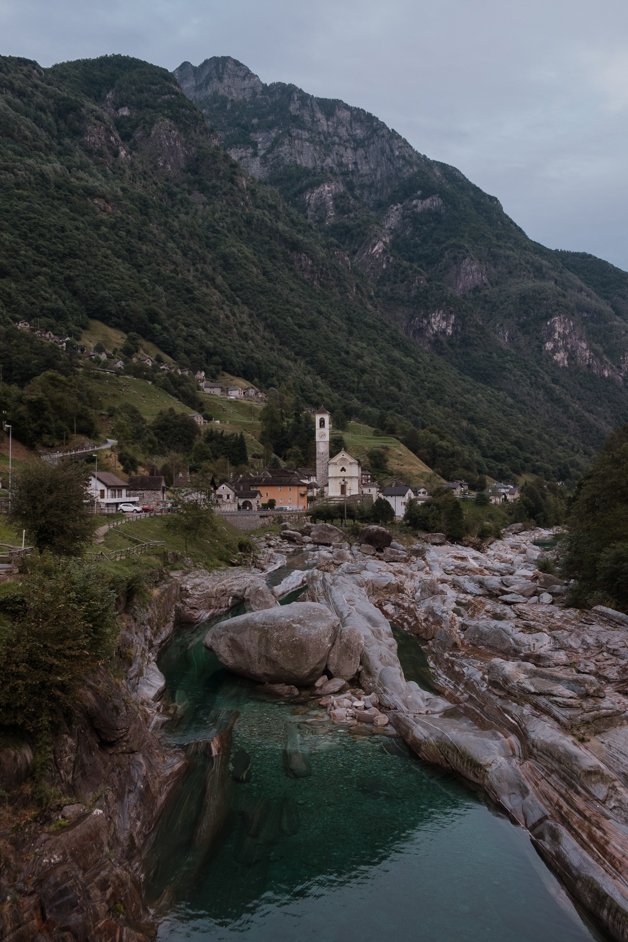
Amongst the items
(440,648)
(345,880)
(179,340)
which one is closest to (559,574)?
(440,648)

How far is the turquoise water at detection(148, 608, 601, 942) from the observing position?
46.3 ft

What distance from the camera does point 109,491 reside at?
224ft

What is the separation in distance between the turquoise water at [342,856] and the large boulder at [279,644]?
4967 millimetres

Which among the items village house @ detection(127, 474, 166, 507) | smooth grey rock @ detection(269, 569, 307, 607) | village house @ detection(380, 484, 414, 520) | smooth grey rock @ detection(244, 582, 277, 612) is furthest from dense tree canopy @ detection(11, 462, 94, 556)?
→ village house @ detection(380, 484, 414, 520)

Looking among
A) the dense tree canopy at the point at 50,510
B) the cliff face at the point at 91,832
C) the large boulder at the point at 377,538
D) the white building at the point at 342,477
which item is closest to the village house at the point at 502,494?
the white building at the point at 342,477

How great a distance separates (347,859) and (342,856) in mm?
187

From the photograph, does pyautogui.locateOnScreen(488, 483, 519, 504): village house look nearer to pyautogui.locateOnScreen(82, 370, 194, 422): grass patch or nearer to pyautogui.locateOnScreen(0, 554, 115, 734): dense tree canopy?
pyautogui.locateOnScreen(82, 370, 194, 422): grass patch

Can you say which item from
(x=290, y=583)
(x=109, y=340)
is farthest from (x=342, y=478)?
(x=109, y=340)

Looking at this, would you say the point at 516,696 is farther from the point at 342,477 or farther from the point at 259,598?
the point at 342,477

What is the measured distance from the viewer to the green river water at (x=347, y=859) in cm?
1408

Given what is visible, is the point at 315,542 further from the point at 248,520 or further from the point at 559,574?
the point at 559,574

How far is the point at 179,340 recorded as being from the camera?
17550 centimetres

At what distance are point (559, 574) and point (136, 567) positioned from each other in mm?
36642

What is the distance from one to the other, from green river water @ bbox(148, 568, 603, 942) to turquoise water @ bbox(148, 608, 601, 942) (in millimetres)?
35
